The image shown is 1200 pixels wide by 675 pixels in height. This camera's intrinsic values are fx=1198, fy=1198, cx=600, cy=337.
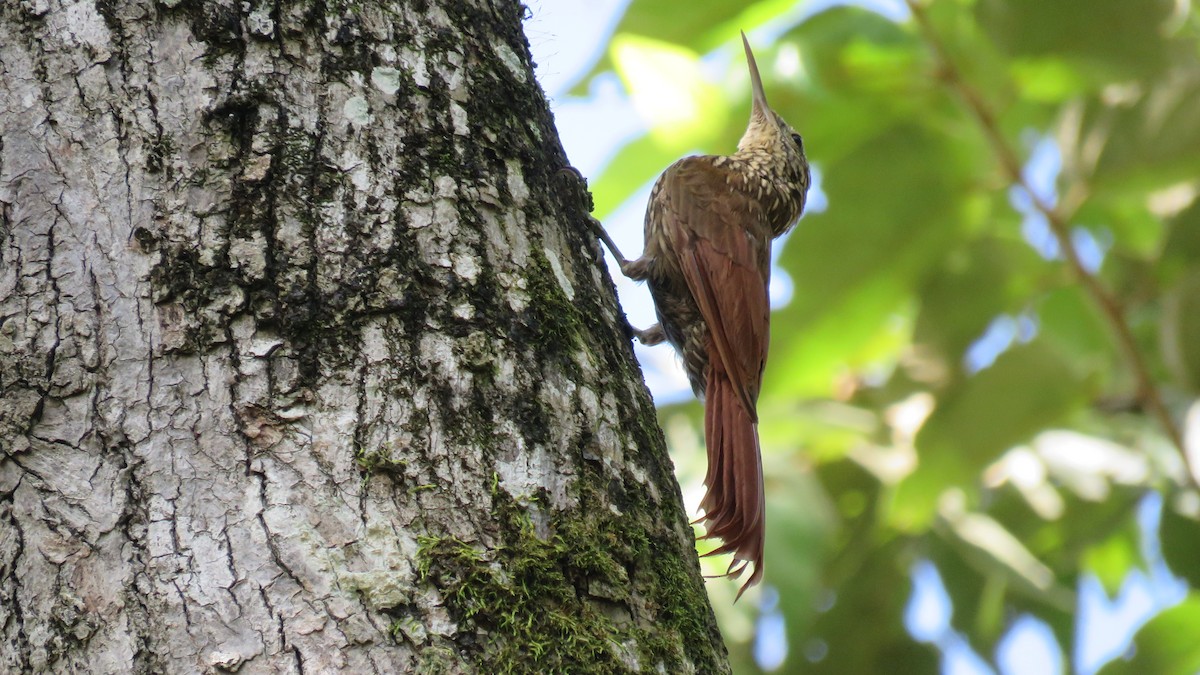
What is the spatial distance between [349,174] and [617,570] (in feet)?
2.10

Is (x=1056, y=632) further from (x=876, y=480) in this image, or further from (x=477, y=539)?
(x=477, y=539)

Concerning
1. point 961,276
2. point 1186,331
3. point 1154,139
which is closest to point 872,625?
point 961,276

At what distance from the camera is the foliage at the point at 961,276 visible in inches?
105

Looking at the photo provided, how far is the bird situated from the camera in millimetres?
2623

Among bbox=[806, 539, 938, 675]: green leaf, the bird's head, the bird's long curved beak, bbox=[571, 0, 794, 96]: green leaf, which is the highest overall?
the bird's head

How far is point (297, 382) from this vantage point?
1.47 metres

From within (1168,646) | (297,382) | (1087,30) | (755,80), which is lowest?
(1168,646)

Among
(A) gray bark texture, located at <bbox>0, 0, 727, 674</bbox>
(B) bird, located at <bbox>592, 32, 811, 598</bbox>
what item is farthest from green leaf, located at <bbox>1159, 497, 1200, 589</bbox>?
(A) gray bark texture, located at <bbox>0, 0, 727, 674</bbox>

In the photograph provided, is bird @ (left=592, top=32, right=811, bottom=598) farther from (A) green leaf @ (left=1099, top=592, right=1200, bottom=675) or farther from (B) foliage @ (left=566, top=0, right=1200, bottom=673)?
(A) green leaf @ (left=1099, top=592, right=1200, bottom=675)

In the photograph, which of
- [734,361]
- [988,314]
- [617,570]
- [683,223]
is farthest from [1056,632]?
[617,570]

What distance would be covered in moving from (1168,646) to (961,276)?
93 centimetres

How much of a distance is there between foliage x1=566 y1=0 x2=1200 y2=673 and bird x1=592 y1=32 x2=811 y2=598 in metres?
0.15

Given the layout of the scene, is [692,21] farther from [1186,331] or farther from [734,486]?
[1186,331]

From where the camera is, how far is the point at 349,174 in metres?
1.62
